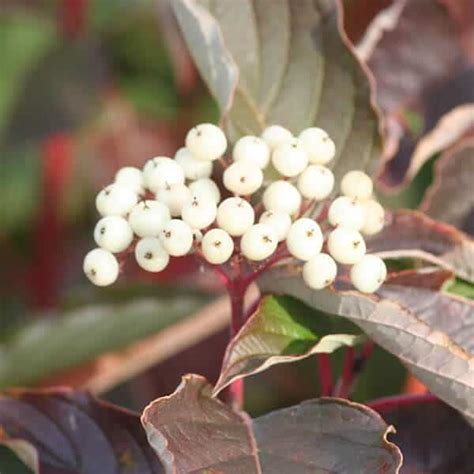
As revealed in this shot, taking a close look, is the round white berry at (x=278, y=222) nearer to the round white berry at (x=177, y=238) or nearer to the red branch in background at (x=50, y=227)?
the round white berry at (x=177, y=238)

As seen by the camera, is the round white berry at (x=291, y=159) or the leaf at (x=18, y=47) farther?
the leaf at (x=18, y=47)

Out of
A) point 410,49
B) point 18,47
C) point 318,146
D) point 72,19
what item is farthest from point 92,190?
point 318,146

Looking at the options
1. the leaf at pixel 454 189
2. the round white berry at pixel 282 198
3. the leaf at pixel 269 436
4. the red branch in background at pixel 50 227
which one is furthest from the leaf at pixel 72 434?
the red branch in background at pixel 50 227

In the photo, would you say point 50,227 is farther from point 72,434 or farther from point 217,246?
point 217,246

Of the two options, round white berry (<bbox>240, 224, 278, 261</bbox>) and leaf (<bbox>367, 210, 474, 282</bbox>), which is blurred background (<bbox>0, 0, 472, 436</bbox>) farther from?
round white berry (<bbox>240, 224, 278, 261</bbox>)

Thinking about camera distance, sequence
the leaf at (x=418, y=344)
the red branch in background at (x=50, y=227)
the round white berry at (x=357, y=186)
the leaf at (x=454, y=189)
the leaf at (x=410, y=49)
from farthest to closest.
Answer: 1. the red branch in background at (x=50, y=227)
2. the leaf at (x=410, y=49)
3. the leaf at (x=454, y=189)
4. the round white berry at (x=357, y=186)
5. the leaf at (x=418, y=344)

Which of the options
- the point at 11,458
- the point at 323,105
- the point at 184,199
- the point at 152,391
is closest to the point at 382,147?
the point at 323,105

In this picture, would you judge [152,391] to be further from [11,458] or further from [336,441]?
[336,441]

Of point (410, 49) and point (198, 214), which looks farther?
point (410, 49)
